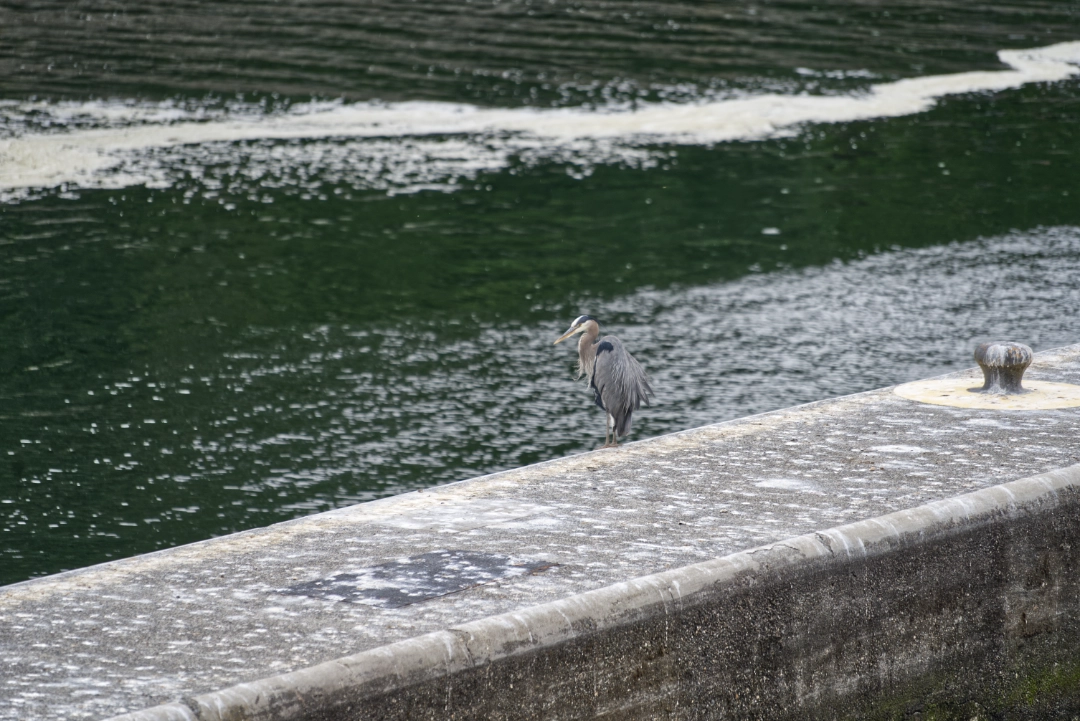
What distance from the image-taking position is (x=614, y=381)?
17.0ft

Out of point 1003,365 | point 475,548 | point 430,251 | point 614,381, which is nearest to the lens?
point 475,548

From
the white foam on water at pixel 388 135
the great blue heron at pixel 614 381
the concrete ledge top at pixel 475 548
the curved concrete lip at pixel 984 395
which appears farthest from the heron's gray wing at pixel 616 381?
the white foam on water at pixel 388 135

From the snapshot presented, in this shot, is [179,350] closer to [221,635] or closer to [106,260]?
[106,260]

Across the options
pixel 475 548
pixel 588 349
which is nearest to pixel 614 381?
pixel 588 349

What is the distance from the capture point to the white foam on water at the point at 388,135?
11.8 meters

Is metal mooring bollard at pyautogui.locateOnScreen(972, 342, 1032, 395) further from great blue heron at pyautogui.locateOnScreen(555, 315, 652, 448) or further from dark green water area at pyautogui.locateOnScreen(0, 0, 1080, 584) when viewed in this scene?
dark green water area at pyautogui.locateOnScreen(0, 0, 1080, 584)

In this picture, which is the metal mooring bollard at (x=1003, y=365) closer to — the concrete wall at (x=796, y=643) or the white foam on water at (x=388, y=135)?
the concrete wall at (x=796, y=643)

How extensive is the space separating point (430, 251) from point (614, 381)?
16.4 feet

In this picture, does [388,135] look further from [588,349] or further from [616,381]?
[616,381]

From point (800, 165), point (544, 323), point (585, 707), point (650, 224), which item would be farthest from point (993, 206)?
point (585, 707)

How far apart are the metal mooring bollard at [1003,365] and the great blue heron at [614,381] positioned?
128 cm

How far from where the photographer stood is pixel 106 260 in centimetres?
969

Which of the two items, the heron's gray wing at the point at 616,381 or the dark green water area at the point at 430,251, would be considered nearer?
the heron's gray wing at the point at 616,381

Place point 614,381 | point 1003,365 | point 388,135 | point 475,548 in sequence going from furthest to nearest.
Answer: point 388,135
point 1003,365
point 614,381
point 475,548
